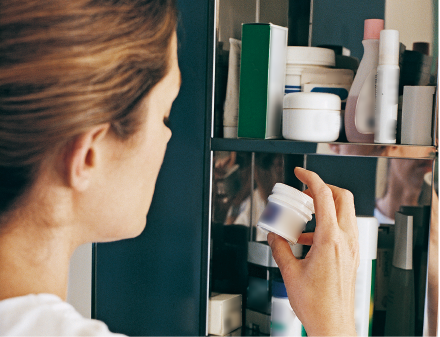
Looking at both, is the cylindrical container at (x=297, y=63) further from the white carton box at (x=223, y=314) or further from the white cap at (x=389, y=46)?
the white carton box at (x=223, y=314)

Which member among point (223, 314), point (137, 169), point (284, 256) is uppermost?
point (137, 169)

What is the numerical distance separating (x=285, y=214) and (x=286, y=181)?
0.21 meters

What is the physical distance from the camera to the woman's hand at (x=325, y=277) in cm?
48

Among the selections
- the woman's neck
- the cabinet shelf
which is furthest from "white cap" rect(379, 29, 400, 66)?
the woman's neck

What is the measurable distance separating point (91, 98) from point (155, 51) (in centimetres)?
10

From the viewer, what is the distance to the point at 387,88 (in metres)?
0.54

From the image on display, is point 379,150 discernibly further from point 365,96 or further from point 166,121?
point 166,121

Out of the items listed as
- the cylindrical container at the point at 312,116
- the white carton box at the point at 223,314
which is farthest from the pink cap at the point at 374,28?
the white carton box at the point at 223,314

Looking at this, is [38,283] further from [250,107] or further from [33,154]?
[250,107]

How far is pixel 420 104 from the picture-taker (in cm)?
54

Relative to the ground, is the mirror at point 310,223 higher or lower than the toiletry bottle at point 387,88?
lower

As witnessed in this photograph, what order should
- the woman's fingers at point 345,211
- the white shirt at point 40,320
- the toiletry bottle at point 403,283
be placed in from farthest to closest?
1. the toiletry bottle at point 403,283
2. the woman's fingers at point 345,211
3. the white shirt at point 40,320

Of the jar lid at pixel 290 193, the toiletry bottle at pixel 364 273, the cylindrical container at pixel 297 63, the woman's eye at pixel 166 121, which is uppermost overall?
the cylindrical container at pixel 297 63

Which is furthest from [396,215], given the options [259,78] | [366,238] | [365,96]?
[259,78]
